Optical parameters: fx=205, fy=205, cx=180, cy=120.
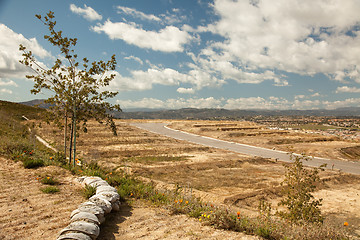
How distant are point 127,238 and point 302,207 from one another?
256 inches

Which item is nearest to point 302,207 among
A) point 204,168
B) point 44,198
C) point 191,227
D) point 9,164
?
point 191,227

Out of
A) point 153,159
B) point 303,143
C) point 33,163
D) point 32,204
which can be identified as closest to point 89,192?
point 32,204

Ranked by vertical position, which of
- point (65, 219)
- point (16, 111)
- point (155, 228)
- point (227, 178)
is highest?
point (16, 111)

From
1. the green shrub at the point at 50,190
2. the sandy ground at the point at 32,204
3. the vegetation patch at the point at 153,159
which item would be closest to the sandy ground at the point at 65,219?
the sandy ground at the point at 32,204

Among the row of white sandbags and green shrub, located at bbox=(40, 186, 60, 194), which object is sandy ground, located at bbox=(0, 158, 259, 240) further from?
the row of white sandbags

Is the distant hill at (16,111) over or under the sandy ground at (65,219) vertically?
over

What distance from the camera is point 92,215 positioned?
471cm

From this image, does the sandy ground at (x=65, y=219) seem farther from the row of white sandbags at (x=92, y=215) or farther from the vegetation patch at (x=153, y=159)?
the vegetation patch at (x=153, y=159)

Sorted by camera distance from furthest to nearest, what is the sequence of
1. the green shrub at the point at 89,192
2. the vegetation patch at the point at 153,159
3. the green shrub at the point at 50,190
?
1. the vegetation patch at the point at 153,159
2. the green shrub at the point at 50,190
3. the green shrub at the point at 89,192

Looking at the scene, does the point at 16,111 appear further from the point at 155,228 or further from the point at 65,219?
the point at 155,228

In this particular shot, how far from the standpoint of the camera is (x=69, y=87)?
957 centimetres

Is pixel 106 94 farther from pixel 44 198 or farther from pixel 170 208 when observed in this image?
pixel 170 208

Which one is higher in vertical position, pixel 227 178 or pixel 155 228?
pixel 155 228

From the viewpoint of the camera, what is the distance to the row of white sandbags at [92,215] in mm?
4023
